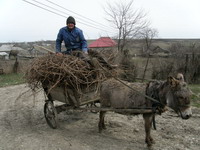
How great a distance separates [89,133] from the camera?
5465 millimetres

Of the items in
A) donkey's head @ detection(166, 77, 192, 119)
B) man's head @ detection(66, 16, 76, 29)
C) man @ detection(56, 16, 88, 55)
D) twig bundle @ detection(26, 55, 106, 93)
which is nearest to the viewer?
donkey's head @ detection(166, 77, 192, 119)

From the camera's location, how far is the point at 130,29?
55.2 feet

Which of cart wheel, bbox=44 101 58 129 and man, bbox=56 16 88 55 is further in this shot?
man, bbox=56 16 88 55

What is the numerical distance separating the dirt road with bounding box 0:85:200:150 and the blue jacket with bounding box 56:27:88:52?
1.86 metres

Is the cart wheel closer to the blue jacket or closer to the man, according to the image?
the man

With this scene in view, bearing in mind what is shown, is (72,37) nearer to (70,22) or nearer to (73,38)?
(73,38)

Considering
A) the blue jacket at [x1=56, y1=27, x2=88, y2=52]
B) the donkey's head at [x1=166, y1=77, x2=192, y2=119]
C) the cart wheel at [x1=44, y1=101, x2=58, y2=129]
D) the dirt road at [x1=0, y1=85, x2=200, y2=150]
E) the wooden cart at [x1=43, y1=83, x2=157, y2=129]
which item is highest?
the blue jacket at [x1=56, y1=27, x2=88, y2=52]

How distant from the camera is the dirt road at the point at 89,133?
4.66m

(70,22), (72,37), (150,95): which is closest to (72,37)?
(72,37)

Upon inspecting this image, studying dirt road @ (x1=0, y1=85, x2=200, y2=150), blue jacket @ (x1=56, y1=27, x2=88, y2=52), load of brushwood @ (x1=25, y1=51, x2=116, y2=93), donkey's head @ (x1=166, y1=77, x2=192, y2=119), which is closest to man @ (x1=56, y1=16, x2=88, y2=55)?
blue jacket @ (x1=56, y1=27, x2=88, y2=52)

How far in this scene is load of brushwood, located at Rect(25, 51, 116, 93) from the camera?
15.8 feet

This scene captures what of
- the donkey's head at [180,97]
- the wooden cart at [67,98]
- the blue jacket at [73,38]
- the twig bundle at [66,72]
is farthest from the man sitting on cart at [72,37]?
the donkey's head at [180,97]

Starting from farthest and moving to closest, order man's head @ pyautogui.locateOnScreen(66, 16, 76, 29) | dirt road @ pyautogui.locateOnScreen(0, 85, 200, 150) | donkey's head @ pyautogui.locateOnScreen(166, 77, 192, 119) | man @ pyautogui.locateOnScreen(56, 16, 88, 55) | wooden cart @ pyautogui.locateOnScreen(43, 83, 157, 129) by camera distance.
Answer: man @ pyautogui.locateOnScreen(56, 16, 88, 55) < man's head @ pyautogui.locateOnScreen(66, 16, 76, 29) < wooden cart @ pyautogui.locateOnScreen(43, 83, 157, 129) < dirt road @ pyautogui.locateOnScreen(0, 85, 200, 150) < donkey's head @ pyautogui.locateOnScreen(166, 77, 192, 119)

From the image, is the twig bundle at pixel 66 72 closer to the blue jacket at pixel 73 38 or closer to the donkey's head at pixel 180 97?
the blue jacket at pixel 73 38
